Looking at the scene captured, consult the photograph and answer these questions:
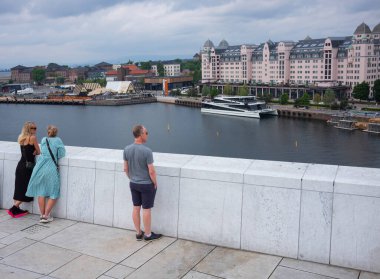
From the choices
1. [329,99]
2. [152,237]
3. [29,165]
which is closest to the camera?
[152,237]

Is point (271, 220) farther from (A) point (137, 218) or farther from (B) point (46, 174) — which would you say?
(B) point (46, 174)

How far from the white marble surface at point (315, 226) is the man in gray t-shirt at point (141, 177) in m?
1.00

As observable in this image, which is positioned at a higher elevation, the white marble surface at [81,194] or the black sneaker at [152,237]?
the white marble surface at [81,194]

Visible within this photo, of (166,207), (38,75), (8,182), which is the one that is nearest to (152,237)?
(166,207)

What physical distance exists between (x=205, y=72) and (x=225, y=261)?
81800mm

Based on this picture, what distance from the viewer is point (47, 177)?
376 centimetres

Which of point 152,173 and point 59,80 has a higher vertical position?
point 59,80

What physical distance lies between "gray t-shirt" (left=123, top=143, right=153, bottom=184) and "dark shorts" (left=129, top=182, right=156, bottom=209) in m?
0.03

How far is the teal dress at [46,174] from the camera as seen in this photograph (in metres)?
3.75

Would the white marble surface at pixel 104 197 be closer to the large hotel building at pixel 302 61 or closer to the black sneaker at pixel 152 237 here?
the black sneaker at pixel 152 237

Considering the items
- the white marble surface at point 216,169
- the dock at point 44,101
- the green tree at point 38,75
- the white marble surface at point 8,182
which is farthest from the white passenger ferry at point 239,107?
the green tree at point 38,75

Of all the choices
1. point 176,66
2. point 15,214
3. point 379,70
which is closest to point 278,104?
point 379,70

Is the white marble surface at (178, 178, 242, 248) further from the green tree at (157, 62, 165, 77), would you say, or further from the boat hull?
the green tree at (157, 62, 165, 77)

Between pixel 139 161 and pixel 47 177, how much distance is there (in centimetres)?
100
